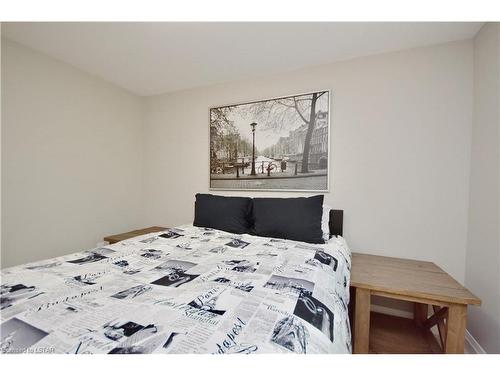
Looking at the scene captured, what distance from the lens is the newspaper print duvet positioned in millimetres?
627

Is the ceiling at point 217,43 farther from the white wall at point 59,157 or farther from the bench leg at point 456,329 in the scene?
the bench leg at point 456,329

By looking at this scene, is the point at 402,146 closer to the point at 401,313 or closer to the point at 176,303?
the point at 401,313

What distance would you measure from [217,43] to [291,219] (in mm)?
1551

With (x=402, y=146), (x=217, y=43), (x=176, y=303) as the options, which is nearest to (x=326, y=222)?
(x=402, y=146)

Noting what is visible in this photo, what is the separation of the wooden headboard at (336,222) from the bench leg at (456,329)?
2.84ft

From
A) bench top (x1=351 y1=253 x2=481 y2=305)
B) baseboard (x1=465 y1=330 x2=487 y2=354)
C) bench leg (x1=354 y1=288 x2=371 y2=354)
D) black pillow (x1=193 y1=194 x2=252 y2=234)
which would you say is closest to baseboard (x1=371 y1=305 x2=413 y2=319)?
baseboard (x1=465 y1=330 x2=487 y2=354)

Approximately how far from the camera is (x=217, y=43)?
1816 millimetres

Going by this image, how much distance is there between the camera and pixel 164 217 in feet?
9.53

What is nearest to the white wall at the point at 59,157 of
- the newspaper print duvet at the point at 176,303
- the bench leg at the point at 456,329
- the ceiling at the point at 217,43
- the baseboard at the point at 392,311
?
the ceiling at the point at 217,43

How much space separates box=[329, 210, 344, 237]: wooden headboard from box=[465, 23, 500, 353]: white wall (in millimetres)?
881

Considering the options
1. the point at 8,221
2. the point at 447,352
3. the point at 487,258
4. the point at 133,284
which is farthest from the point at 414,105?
the point at 8,221

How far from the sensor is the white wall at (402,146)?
171cm

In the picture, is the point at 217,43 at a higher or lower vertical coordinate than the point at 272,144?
higher

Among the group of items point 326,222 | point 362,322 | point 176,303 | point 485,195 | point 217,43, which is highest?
point 217,43
